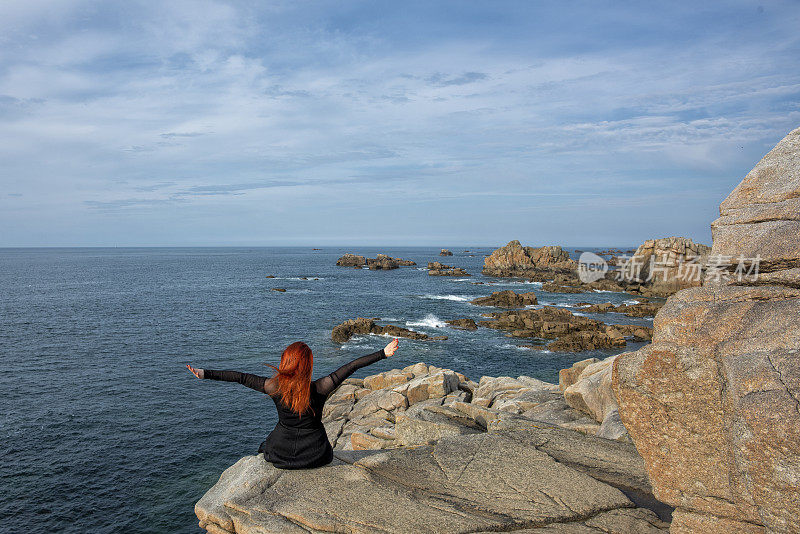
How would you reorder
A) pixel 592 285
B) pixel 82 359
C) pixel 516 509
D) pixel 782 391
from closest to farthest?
pixel 782 391 < pixel 516 509 < pixel 82 359 < pixel 592 285

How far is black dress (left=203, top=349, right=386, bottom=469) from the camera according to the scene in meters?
7.79

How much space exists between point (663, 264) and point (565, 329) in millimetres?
47743

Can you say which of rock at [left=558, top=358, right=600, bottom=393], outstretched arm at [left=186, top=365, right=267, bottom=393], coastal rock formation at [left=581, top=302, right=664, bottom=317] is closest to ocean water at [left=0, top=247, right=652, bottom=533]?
coastal rock formation at [left=581, top=302, right=664, bottom=317]

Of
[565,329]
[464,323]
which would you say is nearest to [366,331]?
[464,323]

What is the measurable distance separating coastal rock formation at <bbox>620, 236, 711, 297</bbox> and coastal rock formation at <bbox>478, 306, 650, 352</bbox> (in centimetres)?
3501

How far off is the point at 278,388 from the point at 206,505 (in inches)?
84.9

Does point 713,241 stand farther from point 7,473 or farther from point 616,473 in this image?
point 7,473

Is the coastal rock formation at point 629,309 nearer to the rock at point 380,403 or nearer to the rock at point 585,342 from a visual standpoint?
the rock at point 585,342

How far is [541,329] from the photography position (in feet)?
176

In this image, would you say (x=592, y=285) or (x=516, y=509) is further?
(x=592, y=285)

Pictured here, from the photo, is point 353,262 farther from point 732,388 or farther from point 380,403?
point 732,388

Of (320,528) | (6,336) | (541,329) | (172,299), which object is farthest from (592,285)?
(320,528)

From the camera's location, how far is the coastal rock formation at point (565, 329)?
156 feet

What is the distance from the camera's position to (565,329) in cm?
5212
